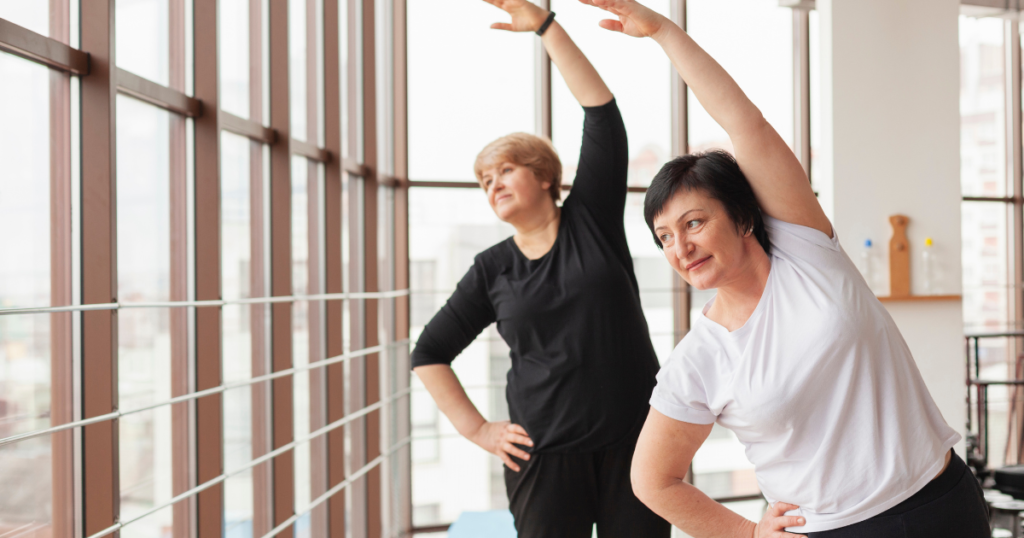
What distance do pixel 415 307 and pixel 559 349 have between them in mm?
2313

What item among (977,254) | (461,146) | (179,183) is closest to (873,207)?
(977,254)

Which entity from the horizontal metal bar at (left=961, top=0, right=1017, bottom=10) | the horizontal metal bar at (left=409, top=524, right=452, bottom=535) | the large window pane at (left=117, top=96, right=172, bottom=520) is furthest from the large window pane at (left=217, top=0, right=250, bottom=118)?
the horizontal metal bar at (left=961, top=0, right=1017, bottom=10)

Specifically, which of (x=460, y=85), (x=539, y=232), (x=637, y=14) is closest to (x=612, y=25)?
(x=637, y=14)

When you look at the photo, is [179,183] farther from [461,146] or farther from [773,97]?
[773,97]

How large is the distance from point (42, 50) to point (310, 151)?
137cm

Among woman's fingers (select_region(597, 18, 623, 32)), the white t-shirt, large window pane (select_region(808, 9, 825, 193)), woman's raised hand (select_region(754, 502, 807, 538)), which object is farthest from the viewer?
large window pane (select_region(808, 9, 825, 193))

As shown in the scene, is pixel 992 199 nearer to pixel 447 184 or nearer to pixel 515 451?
pixel 447 184

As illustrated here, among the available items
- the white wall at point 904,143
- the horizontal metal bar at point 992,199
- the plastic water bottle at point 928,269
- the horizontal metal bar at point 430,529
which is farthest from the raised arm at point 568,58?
the horizontal metal bar at point 992,199

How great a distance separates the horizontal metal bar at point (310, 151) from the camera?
2586 millimetres

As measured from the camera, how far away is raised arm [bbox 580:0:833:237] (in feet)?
3.10

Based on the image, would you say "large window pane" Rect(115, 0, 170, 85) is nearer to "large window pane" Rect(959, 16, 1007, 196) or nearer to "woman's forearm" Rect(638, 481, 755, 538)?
"woman's forearm" Rect(638, 481, 755, 538)

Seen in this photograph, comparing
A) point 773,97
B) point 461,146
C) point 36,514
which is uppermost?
point 773,97

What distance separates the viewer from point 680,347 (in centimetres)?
100

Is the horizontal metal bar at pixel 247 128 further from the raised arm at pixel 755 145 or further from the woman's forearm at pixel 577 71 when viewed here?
the raised arm at pixel 755 145
